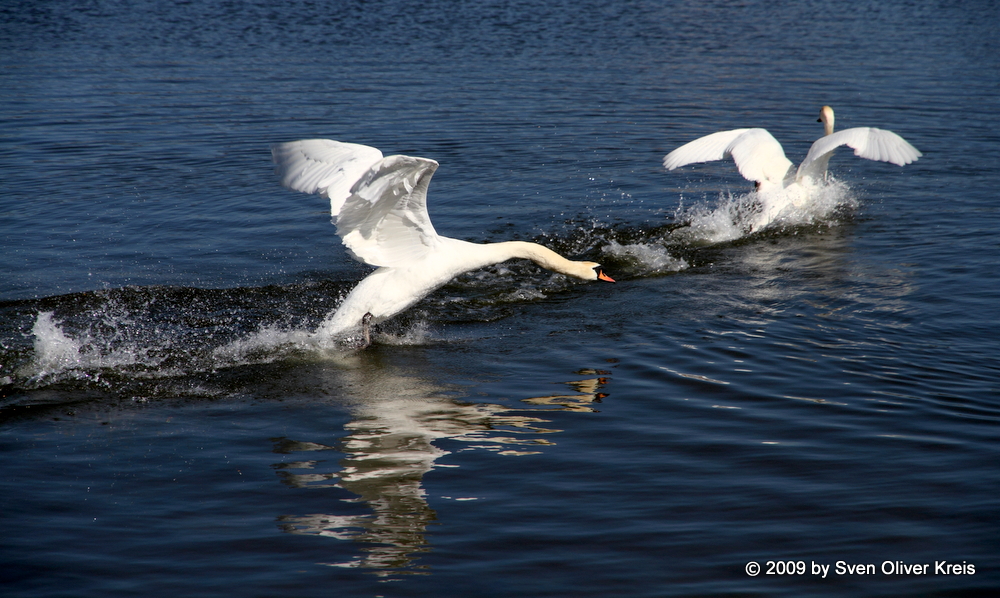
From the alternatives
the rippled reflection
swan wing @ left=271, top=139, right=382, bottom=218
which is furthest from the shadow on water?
swan wing @ left=271, top=139, right=382, bottom=218

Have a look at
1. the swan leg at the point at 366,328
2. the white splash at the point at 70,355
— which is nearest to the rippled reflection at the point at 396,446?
the swan leg at the point at 366,328

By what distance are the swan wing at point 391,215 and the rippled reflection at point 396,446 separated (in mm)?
995

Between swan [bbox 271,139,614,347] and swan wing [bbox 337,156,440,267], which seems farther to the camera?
swan [bbox 271,139,614,347]

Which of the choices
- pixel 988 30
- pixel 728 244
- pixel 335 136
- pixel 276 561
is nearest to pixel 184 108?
pixel 335 136

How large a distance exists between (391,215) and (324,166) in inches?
32.6

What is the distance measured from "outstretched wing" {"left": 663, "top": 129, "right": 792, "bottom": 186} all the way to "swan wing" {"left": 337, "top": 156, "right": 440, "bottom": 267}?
4602mm

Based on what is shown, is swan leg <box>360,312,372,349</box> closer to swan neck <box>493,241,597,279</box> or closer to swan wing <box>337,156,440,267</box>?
swan wing <box>337,156,440,267</box>

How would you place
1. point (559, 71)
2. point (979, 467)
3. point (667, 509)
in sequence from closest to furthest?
1. point (667, 509)
2. point (979, 467)
3. point (559, 71)

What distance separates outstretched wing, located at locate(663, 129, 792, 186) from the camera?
11.4 meters

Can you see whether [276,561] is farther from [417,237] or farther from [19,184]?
[19,184]

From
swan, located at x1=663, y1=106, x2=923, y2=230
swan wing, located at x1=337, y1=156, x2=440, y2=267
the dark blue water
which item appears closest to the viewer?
the dark blue water

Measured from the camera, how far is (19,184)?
1301 centimetres

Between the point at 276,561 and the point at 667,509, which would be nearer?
the point at 276,561

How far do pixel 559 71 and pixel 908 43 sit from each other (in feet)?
32.1
